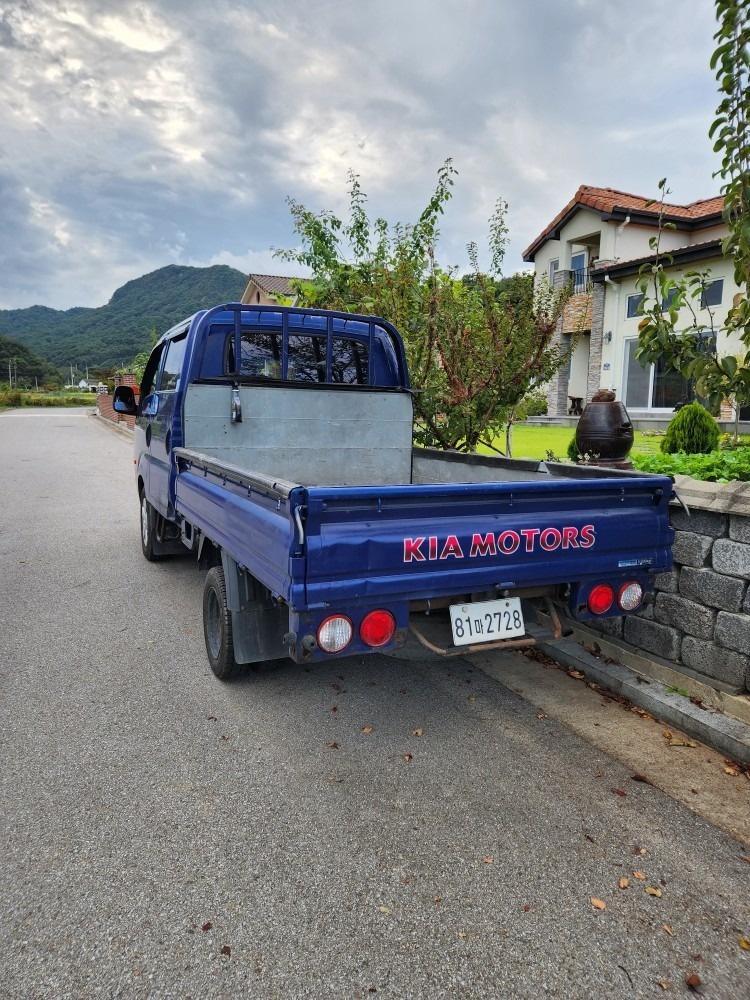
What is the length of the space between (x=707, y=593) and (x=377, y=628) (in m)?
1.98

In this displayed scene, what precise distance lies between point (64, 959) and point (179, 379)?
3771 millimetres

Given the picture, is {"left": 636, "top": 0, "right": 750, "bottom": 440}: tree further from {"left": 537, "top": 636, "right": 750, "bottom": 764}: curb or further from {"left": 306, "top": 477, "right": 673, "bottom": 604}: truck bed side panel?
{"left": 537, "top": 636, "right": 750, "bottom": 764}: curb

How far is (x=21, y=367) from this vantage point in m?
104

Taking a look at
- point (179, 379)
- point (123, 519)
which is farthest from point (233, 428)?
point (123, 519)

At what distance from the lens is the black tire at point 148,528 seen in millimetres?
6486

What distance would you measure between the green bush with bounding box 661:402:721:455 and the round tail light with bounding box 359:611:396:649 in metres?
4.89

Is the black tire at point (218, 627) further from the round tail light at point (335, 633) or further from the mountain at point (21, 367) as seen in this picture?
the mountain at point (21, 367)

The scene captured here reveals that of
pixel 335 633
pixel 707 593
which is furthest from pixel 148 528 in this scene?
pixel 707 593

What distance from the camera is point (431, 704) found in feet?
12.2

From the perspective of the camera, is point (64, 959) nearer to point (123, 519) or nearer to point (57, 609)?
point (57, 609)

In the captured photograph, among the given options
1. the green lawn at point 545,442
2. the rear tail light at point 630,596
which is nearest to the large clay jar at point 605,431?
the rear tail light at point 630,596

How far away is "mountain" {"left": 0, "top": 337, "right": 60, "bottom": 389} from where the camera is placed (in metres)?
102

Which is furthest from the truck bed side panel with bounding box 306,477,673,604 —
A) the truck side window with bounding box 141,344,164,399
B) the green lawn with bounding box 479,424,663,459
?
the green lawn with bounding box 479,424,663,459

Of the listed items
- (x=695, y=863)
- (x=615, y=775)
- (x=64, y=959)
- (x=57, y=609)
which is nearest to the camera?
(x=64, y=959)
